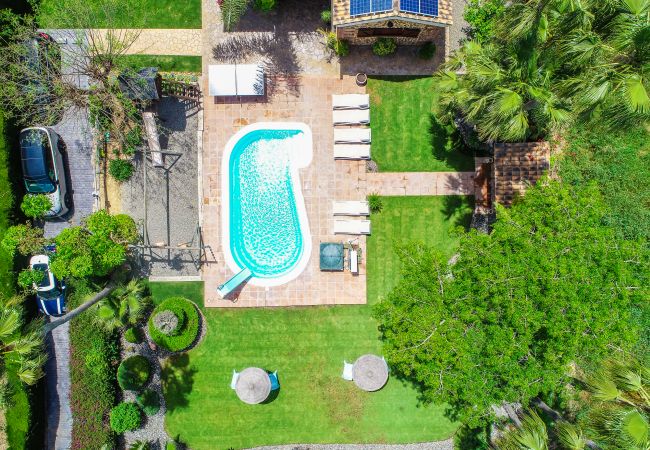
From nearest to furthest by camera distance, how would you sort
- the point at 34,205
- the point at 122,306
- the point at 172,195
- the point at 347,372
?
the point at 122,306 < the point at 34,205 < the point at 347,372 < the point at 172,195

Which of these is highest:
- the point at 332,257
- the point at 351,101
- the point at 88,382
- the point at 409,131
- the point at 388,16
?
the point at 388,16

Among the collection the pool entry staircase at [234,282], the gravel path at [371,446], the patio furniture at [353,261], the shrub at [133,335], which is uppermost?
the patio furniture at [353,261]

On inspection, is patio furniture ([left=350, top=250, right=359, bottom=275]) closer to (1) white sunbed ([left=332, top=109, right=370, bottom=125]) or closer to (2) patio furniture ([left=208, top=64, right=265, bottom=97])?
(1) white sunbed ([left=332, top=109, right=370, bottom=125])

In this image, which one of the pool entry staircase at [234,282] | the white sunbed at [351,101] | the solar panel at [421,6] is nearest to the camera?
the solar panel at [421,6]

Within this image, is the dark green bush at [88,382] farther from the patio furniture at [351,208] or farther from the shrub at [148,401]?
the patio furniture at [351,208]

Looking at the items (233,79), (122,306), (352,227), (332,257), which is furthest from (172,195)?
(352,227)

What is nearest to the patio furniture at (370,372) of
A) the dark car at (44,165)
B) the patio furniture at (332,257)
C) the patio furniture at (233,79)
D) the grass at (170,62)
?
the patio furniture at (332,257)

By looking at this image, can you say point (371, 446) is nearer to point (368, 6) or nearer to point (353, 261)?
point (353, 261)
